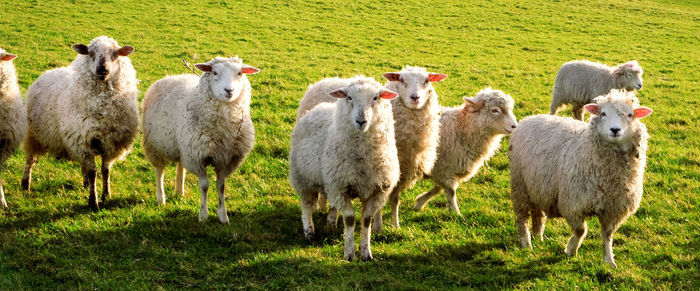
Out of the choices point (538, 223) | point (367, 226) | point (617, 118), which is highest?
point (617, 118)

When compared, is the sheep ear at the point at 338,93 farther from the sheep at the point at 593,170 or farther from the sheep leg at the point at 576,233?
the sheep leg at the point at 576,233

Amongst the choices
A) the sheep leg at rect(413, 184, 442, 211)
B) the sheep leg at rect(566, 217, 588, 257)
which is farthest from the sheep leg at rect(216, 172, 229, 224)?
the sheep leg at rect(566, 217, 588, 257)

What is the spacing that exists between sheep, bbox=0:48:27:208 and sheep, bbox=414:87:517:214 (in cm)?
483

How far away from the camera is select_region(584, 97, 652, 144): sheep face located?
17.9 ft

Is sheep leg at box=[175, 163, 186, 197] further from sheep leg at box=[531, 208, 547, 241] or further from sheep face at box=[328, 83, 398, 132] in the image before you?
sheep leg at box=[531, 208, 547, 241]

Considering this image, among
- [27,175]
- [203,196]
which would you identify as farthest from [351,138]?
[27,175]

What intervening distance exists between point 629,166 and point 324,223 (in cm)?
323

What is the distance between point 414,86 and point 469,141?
1.18 metres

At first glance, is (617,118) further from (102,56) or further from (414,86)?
(102,56)

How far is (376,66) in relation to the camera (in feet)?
54.5

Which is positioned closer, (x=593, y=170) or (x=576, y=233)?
(x=593, y=170)

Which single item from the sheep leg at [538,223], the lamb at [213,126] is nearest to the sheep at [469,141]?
the sheep leg at [538,223]

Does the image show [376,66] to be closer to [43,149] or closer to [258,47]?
[258,47]

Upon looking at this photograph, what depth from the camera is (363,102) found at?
5.52 meters
